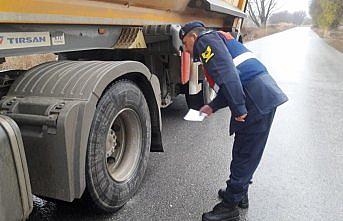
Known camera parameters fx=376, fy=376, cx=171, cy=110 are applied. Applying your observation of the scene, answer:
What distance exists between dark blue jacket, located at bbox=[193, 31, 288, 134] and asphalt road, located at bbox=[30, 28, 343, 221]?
848 millimetres

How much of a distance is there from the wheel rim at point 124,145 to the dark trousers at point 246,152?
2.83 feet

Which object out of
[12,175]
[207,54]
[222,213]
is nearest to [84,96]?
[12,175]

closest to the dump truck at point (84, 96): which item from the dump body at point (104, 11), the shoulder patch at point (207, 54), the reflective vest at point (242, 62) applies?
the dump body at point (104, 11)

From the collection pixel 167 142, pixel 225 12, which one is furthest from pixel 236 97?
pixel 225 12

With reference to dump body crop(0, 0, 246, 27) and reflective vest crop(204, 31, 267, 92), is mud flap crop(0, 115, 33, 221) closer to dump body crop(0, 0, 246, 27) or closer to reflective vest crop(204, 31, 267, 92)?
dump body crop(0, 0, 246, 27)

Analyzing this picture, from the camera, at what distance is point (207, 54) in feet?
8.87

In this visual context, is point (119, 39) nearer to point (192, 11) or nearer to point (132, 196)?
point (132, 196)

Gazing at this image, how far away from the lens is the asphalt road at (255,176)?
313 centimetres

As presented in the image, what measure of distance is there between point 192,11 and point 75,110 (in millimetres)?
3235

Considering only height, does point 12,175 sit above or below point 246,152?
above

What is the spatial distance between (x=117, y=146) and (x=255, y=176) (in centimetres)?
150

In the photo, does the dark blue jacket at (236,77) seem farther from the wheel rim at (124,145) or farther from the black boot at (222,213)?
the wheel rim at (124,145)

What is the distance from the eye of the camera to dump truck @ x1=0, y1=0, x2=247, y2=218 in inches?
Answer: 89.0

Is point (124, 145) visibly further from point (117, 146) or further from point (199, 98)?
point (199, 98)
